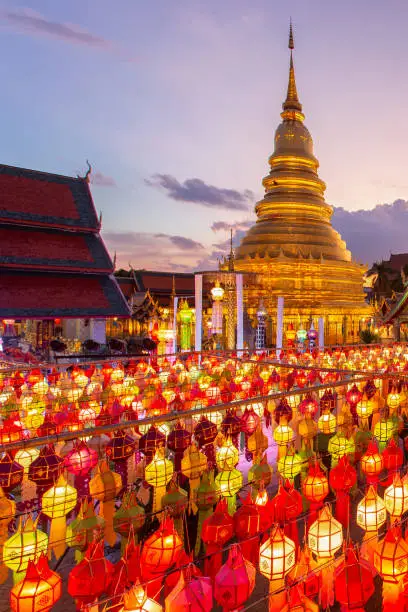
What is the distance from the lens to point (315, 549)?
14.9ft

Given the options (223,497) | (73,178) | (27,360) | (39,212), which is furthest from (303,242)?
(223,497)

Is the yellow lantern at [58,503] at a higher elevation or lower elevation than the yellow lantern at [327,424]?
lower

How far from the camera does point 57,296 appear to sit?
18.2 m

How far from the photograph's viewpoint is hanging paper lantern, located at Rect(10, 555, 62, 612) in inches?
140

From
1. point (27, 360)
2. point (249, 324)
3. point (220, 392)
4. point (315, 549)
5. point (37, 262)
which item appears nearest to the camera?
point (315, 549)

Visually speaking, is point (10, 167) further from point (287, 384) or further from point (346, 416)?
point (346, 416)

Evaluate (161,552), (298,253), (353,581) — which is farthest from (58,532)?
(298,253)

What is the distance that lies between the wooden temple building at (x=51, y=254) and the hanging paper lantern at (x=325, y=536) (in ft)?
49.1

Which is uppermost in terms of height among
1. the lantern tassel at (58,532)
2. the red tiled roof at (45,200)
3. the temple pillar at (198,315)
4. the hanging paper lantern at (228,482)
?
the red tiled roof at (45,200)

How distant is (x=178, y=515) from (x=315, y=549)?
1668 mm

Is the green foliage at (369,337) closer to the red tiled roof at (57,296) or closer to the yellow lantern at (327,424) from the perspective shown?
the red tiled roof at (57,296)

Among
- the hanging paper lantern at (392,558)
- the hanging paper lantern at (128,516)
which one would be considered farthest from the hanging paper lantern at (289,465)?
the hanging paper lantern at (128,516)

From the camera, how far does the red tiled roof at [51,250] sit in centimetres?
1808

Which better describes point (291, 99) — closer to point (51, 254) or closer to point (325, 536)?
point (51, 254)
